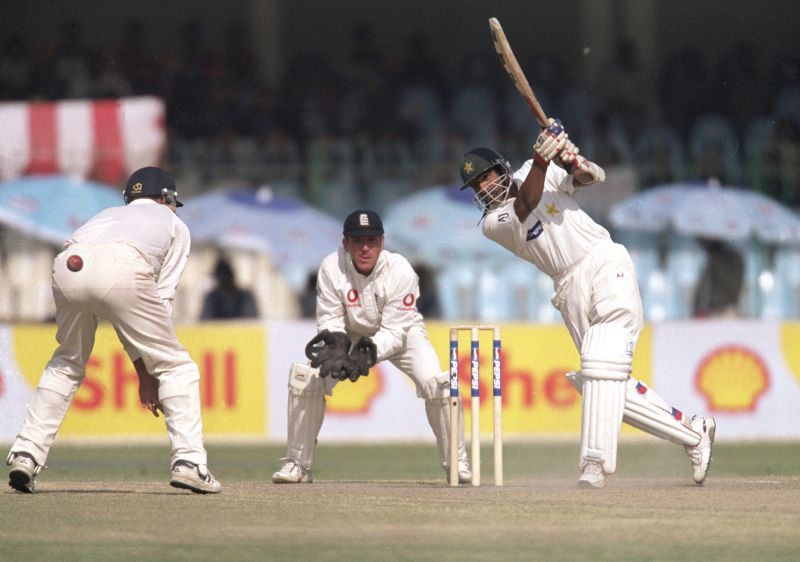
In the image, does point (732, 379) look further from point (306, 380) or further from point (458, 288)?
point (306, 380)

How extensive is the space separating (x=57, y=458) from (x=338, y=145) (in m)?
5.83

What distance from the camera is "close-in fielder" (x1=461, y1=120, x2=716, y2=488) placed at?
854cm

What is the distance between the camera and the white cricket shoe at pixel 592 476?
8.55 m

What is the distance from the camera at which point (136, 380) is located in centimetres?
1474

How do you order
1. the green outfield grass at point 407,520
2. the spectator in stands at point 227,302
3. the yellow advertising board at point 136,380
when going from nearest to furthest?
1. the green outfield grass at point 407,520
2. the yellow advertising board at point 136,380
3. the spectator in stands at point 227,302

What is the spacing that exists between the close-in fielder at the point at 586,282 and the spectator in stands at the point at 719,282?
289 inches

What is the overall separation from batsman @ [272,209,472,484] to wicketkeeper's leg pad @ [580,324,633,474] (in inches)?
47.0

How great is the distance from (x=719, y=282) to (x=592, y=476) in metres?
8.17

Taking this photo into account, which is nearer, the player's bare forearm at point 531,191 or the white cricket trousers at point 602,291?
the player's bare forearm at point 531,191

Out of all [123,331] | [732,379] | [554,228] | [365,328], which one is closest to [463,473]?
[365,328]

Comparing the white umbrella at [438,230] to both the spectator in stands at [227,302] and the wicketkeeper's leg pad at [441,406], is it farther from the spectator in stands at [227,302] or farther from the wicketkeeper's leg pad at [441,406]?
the wicketkeeper's leg pad at [441,406]

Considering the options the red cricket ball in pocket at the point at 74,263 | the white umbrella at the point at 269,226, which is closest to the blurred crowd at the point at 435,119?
the white umbrella at the point at 269,226

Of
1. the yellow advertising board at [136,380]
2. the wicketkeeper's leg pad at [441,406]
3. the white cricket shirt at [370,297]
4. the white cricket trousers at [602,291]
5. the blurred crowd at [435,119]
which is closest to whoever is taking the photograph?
the white cricket trousers at [602,291]

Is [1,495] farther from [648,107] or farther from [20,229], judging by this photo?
[648,107]
